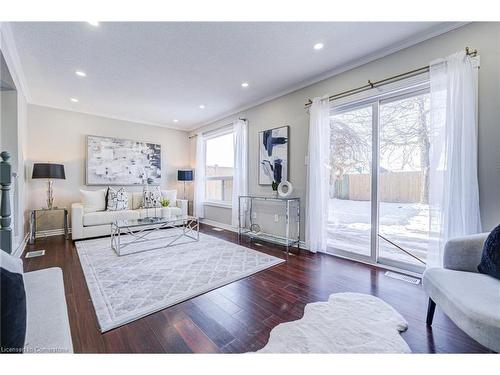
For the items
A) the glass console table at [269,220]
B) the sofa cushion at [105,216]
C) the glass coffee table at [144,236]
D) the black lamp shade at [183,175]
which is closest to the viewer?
the glass coffee table at [144,236]

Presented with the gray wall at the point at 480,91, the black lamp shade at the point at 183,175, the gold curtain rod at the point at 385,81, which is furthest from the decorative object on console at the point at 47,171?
the gold curtain rod at the point at 385,81

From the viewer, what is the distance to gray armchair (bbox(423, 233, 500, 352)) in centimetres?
103

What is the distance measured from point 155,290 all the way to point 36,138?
4078 millimetres

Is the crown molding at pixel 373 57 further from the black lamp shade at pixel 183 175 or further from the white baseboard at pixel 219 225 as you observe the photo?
the white baseboard at pixel 219 225

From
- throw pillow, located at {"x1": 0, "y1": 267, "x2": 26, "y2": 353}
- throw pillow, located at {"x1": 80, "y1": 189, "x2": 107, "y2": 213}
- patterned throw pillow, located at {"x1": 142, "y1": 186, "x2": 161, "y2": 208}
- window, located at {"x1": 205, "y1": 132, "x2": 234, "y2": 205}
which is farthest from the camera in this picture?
window, located at {"x1": 205, "y1": 132, "x2": 234, "y2": 205}

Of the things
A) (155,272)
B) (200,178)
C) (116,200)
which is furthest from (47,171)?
(155,272)

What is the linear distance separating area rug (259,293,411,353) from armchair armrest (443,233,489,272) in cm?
55

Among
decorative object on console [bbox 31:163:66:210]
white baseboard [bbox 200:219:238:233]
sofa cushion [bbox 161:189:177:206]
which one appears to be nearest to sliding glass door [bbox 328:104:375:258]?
white baseboard [bbox 200:219:238:233]

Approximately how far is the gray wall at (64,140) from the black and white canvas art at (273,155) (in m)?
3.07

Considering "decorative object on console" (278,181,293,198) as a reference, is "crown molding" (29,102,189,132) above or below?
above

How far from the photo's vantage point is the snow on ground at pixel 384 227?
7.91 feet

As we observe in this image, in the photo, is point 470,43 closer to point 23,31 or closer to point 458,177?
point 458,177

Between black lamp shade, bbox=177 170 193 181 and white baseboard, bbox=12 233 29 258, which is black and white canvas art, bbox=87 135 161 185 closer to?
black lamp shade, bbox=177 170 193 181

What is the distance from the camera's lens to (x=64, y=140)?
4262 millimetres
